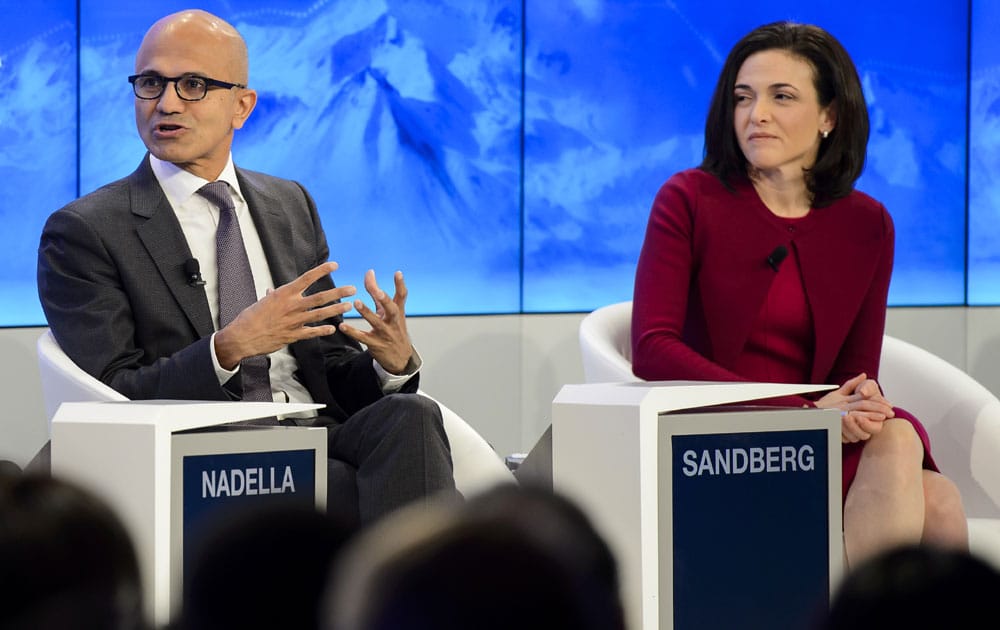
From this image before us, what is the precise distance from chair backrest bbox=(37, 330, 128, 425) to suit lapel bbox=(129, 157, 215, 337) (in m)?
0.26

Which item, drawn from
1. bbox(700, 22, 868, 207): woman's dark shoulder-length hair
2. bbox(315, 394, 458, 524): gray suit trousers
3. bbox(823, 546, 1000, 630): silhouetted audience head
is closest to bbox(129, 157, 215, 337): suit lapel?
bbox(315, 394, 458, 524): gray suit trousers

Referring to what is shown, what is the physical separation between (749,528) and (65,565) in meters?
1.92

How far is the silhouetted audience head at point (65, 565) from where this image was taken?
456 mm

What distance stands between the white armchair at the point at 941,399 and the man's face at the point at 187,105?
1071 millimetres

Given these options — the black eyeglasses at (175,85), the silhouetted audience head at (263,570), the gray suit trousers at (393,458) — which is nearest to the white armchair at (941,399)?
the gray suit trousers at (393,458)

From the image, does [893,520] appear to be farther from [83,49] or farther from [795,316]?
[83,49]

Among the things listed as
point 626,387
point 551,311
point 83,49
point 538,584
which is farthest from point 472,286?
point 538,584

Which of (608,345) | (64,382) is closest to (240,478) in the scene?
(64,382)

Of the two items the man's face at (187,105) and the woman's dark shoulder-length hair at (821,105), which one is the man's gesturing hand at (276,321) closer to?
the man's face at (187,105)

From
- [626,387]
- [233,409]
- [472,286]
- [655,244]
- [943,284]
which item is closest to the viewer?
[233,409]

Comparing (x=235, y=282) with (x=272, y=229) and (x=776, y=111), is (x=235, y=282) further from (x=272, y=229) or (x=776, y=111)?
(x=776, y=111)

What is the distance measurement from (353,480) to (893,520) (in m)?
1.13

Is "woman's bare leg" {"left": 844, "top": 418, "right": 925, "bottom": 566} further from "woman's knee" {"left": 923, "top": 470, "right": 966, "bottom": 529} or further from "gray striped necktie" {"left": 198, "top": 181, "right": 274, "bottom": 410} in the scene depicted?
"gray striped necktie" {"left": 198, "top": 181, "right": 274, "bottom": 410}

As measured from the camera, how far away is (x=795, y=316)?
10.6 feet
